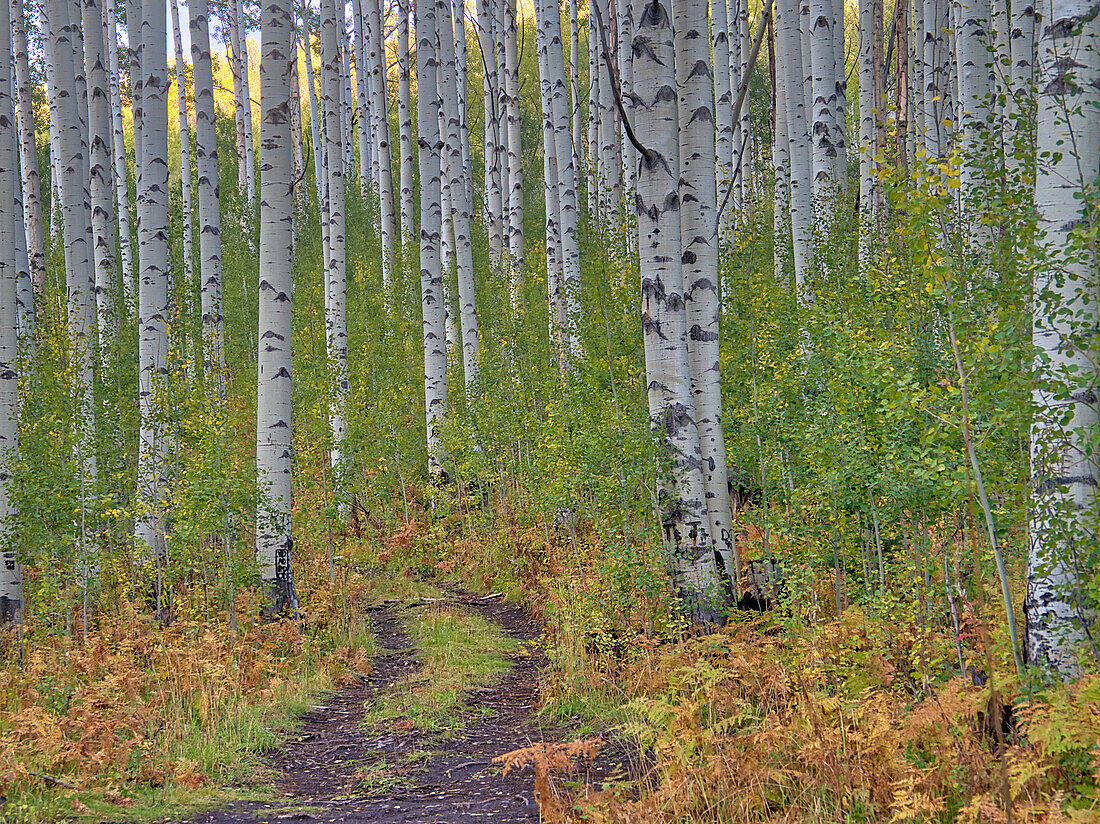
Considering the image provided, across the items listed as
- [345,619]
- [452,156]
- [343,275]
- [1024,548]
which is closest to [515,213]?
[452,156]

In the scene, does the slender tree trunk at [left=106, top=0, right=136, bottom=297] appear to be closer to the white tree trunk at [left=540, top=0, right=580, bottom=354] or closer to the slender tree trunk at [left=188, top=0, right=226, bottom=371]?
the slender tree trunk at [left=188, top=0, right=226, bottom=371]

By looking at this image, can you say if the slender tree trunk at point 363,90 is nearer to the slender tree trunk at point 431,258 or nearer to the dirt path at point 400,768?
the slender tree trunk at point 431,258

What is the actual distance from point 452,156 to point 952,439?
12.8 m

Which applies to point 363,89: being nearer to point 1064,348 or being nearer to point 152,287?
point 152,287

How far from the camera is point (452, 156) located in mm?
15680

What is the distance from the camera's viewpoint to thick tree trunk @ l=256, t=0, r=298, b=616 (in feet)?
27.6

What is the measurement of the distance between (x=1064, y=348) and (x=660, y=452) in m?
3.21

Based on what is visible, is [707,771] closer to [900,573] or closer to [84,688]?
[900,573]

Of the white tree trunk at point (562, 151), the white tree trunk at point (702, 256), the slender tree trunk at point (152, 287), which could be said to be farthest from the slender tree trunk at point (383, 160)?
the white tree trunk at point (702, 256)

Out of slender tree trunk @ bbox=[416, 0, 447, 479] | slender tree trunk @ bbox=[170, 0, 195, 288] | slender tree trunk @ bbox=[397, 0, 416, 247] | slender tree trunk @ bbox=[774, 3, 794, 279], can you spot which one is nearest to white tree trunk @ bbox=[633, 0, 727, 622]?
slender tree trunk @ bbox=[774, 3, 794, 279]

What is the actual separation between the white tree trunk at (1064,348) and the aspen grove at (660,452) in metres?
0.02

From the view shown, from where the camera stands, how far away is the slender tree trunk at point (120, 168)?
57.6ft

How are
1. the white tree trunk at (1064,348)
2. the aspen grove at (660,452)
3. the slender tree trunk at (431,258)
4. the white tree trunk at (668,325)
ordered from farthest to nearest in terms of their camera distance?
the slender tree trunk at (431,258) < the white tree trunk at (668,325) < the aspen grove at (660,452) < the white tree trunk at (1064,348)

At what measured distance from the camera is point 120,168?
19.0 meters
